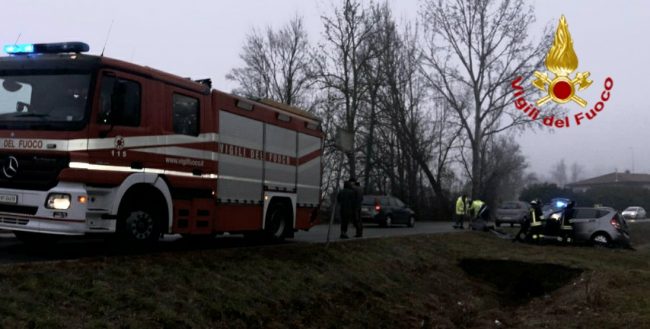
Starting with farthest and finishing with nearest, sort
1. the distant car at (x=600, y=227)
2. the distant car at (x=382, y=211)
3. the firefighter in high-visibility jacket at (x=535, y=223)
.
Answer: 1. the distant car at (x=382, y=211)
2. the firefighter in high-visibility jacket at (x=535, y=223)
3. the distant car at (x=600, y=227)

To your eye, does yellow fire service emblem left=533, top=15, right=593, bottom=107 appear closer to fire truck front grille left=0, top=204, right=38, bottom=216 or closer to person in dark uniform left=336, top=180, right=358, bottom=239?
person in dark uniform left=336, top=180, right=358, bottom=239

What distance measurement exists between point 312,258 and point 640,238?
2339 cm

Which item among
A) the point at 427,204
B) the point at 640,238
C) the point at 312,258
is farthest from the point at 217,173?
the point at 427,204

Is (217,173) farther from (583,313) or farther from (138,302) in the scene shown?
(583,313)

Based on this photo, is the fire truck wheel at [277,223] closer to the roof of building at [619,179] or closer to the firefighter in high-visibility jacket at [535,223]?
the firefighter in high-visibility jacket at [535,223]

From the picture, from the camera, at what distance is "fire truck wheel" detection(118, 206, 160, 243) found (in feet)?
29.8

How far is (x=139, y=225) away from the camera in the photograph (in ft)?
30.5

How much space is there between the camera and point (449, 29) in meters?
45.6

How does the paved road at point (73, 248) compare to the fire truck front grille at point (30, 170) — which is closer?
the fire truck front grille at point (30, 170)

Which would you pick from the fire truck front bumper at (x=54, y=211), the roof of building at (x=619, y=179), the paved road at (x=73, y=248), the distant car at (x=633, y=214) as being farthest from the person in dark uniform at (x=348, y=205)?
the roof of building at (x=619, y=179)

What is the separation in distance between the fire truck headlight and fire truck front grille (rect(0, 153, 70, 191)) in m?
0.14

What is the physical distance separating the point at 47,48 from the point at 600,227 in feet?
57.2

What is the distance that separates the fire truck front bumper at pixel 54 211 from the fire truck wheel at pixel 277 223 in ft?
15.9

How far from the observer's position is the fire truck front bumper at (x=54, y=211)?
8.23 meters
